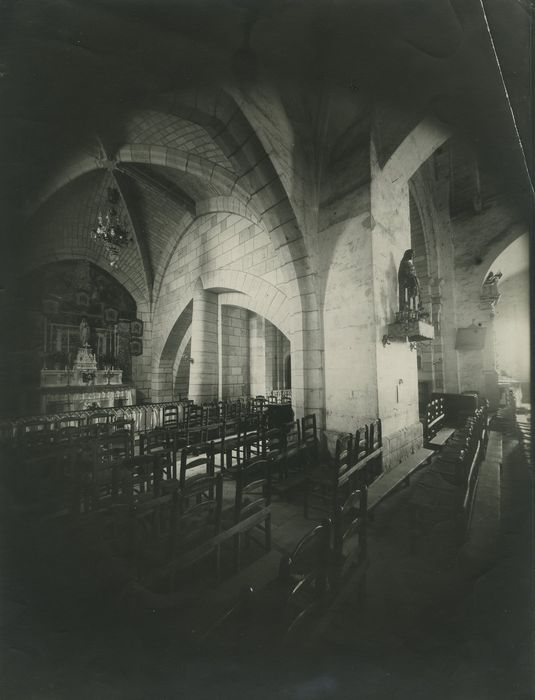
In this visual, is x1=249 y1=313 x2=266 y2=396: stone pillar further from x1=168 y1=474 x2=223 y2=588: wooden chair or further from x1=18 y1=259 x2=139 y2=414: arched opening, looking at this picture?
x1=168 y1=474 x2=223 y2=588: wooden chair

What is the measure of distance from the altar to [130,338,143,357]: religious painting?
0.97 meters

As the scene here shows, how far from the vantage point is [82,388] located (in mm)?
8812

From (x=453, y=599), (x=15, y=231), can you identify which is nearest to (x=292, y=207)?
(x=15, y=231)

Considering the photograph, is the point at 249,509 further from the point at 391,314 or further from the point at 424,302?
the point at 424,302

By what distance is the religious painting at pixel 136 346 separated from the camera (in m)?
10.7

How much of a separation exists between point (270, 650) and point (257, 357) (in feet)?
35.1

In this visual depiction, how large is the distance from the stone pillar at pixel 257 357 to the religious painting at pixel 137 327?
13.7ft

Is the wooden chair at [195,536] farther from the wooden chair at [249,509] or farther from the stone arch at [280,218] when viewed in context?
the stone arch at [280,218]

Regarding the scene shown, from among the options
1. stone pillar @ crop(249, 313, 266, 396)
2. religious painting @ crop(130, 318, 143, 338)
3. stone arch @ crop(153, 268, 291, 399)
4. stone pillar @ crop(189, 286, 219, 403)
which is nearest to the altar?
stone arch @ crop(153, 268, 291, 399)

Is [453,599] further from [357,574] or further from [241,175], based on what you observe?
[241,175]

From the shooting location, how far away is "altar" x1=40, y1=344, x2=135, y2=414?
330 inches

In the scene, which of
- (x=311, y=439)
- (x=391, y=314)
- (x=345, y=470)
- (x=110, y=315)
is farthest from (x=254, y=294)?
(x=110, y=315)

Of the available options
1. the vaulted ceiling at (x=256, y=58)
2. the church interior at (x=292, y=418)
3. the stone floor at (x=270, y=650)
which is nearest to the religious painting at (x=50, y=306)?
the church interior at (x=292, y=418)

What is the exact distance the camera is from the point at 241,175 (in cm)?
425
